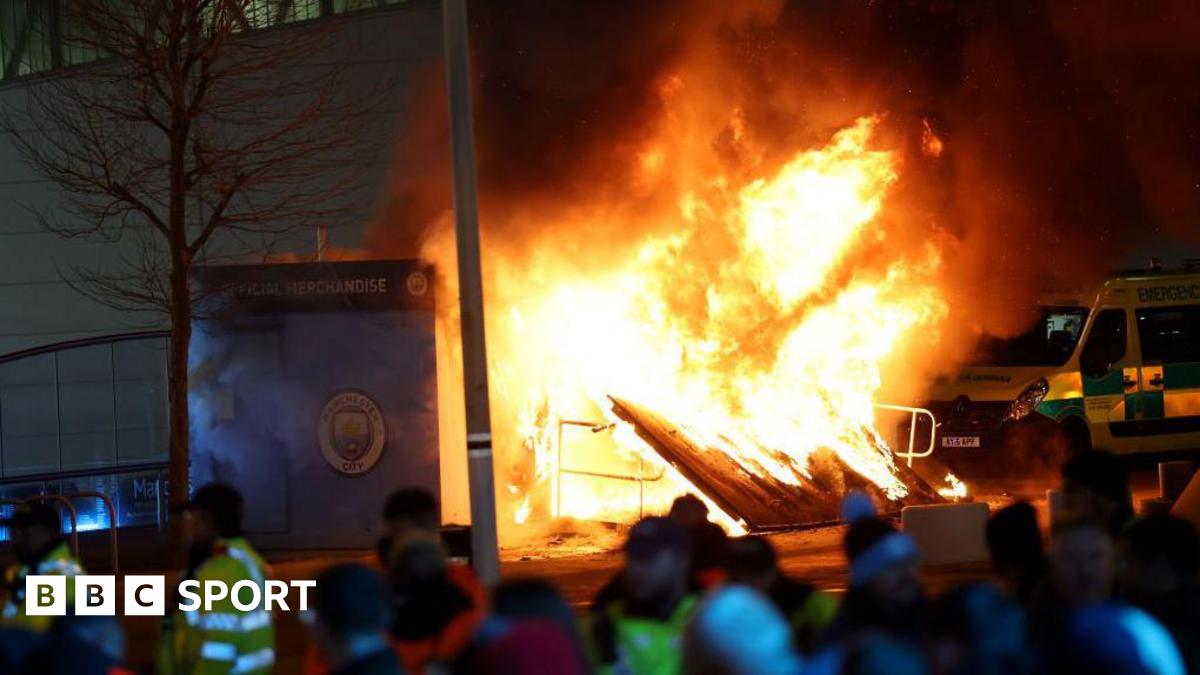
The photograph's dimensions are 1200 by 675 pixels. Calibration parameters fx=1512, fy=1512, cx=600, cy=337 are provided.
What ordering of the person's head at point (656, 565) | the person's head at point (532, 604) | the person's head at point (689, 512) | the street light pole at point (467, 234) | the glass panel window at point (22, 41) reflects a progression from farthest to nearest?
the glass panel window at point (22, 41) < the street light pole at point (467, 234) < the person's head at point (689, 512) < the person's head at point (656, 565) < the person's head at point (532, 604)

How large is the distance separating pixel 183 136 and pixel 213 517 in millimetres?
9321

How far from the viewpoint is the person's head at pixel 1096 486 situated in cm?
629

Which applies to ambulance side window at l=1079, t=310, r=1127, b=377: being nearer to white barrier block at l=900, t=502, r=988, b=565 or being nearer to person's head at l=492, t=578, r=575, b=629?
white barrier block at l=900, t=502, r=988, b=565

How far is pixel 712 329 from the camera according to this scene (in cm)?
1786

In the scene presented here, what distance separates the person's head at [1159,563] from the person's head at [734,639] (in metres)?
1.96

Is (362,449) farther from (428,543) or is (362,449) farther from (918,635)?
(918,635)

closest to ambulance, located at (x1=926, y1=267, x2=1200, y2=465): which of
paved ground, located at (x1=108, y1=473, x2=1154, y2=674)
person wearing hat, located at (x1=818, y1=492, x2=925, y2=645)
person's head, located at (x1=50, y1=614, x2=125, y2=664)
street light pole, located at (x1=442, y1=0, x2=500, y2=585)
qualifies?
paved ground, located at (x1=108, y1=473, x2=1154, y2=674)

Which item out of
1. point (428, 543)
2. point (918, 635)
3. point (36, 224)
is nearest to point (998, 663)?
point (918, 635)

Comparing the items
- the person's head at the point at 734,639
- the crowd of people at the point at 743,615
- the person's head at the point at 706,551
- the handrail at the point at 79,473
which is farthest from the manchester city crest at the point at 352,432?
the person's head at the point at 734,639

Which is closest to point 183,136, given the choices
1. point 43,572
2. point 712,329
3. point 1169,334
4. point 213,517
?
point 712,329

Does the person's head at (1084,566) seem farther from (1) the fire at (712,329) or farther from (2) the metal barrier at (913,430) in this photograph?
(2) the metal barrier at (913,430)

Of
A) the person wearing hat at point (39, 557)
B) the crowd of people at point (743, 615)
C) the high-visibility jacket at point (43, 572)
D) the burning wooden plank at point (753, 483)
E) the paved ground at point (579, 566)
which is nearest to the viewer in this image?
the crowd of people at point (743, 615)

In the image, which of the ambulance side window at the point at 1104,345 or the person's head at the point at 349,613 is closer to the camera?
the person's head at the point at 349,613

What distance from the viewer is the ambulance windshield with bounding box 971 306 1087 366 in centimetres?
2014
